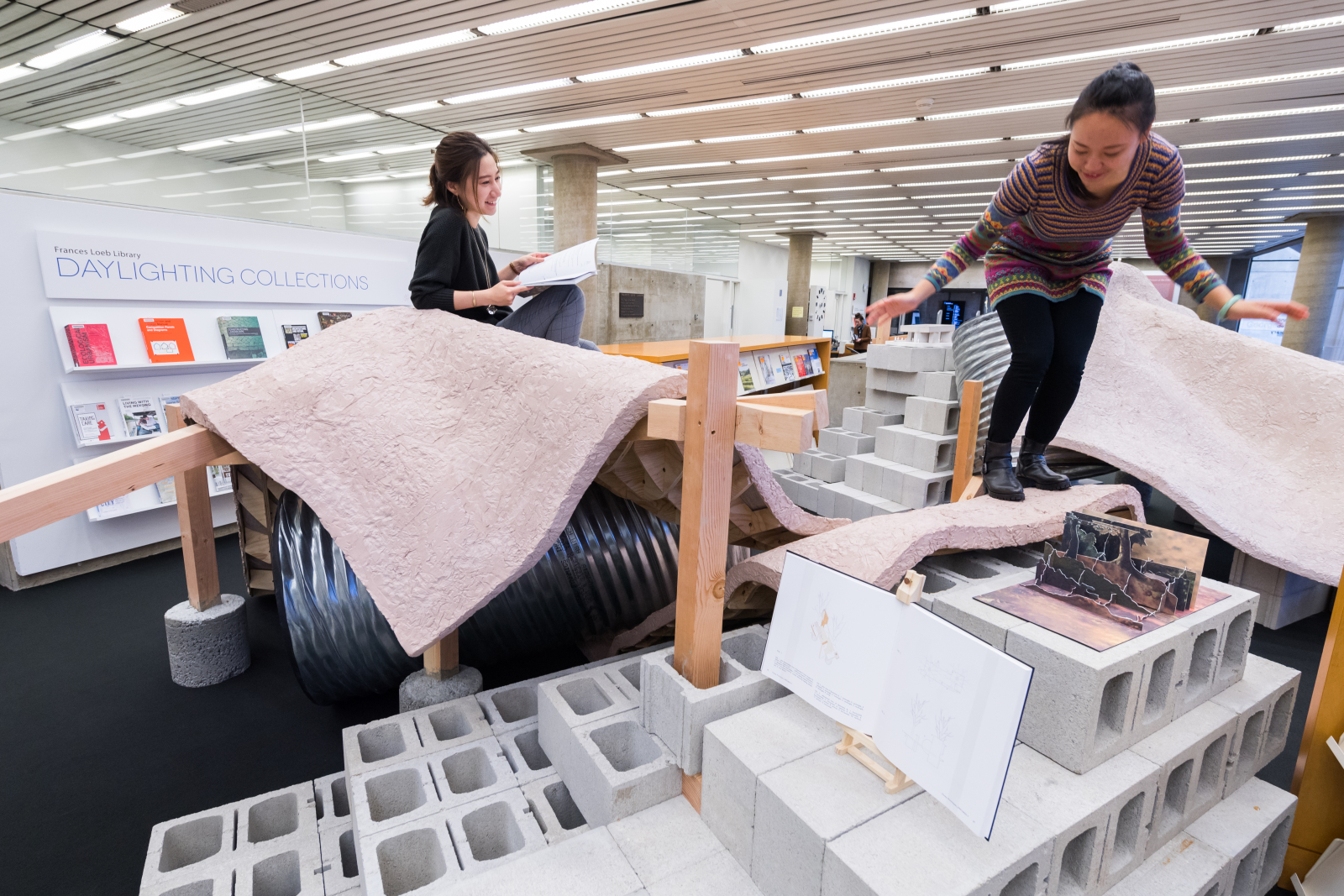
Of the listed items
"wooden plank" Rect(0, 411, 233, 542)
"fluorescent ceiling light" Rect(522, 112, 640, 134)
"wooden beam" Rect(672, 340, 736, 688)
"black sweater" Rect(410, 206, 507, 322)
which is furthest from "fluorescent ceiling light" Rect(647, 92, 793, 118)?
"wooden plank" Rect(0, 411, 233, 542)

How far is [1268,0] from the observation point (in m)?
3.96

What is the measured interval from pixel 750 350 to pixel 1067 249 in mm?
4365

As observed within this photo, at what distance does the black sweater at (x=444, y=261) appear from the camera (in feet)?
6.29

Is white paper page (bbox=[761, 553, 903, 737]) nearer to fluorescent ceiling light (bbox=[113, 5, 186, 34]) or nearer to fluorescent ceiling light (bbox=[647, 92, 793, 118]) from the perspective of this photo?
fluorescent ceiling light (bbox=[113, 5, 186, 34])

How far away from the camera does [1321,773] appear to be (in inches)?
57.7

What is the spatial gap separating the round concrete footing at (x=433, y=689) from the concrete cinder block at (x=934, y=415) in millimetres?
2701

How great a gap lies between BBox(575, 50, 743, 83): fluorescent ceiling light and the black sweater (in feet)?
13.7

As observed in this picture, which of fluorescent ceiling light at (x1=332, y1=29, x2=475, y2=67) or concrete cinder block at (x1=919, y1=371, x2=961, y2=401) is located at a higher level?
fluorescent ceiling light at (x1=332, y1=29, x2=475, y2=67)

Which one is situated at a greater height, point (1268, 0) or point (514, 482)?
point (1268, 0)

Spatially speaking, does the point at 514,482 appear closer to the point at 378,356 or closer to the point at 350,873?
the point at 378,356

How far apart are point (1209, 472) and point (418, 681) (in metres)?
3.23

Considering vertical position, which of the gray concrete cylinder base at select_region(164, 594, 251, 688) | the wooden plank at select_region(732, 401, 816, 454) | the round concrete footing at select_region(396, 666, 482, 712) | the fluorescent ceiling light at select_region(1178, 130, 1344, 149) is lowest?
the gray concrete cylinder base at select_region(164, 594, 251, 688)

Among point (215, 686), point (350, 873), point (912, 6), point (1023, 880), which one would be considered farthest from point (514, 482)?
point (912, 6)

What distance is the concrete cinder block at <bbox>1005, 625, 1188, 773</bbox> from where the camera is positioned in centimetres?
117
